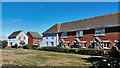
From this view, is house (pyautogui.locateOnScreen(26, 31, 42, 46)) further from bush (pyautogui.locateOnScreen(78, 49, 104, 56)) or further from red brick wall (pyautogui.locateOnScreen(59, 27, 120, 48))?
bush (pyautogui.locateOnScreen(78, 49, 104, 56))

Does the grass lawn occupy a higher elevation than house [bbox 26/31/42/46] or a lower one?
lower

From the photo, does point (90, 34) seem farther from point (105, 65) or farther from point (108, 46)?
→ point (105, 65)

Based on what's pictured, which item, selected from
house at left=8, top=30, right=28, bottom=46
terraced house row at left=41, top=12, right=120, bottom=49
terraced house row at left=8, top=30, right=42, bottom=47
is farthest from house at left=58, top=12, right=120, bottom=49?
house at left=8, top=30, right=28, bottom=46

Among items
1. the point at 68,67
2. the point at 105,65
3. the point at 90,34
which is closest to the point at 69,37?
the point at 90,34

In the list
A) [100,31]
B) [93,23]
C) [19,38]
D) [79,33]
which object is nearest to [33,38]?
[19,38]

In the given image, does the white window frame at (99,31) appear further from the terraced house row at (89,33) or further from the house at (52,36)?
the house at (52,36)

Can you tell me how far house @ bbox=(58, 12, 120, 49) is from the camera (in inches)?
1465

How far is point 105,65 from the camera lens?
5.61 m

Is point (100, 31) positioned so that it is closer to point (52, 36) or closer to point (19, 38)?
point (52, 36)

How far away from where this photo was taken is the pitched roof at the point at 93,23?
38.7 m

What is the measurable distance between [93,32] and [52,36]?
18.5 m

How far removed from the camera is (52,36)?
5741cm

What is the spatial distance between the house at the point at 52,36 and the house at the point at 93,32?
85.3 inches

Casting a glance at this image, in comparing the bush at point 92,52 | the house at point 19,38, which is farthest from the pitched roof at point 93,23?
the house at point 19,38
